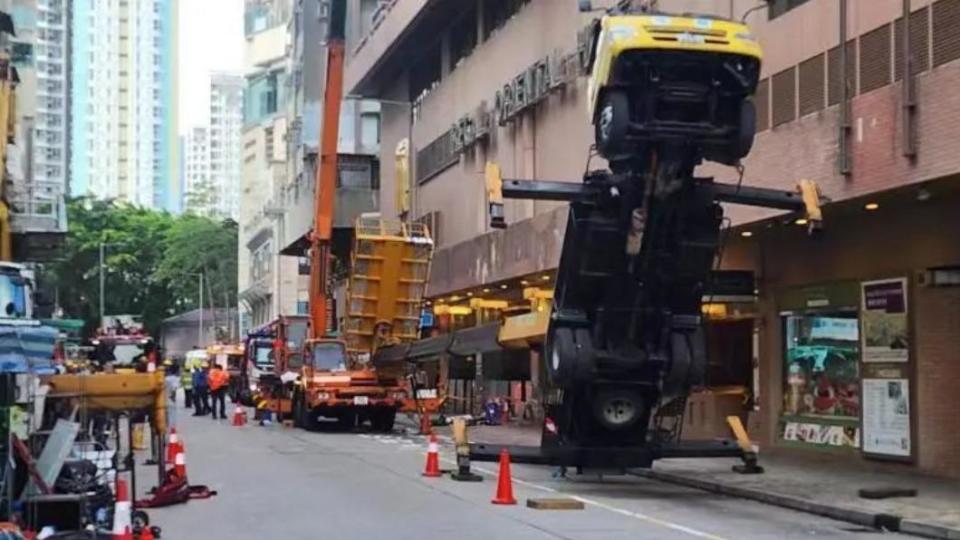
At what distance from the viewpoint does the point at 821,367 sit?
78.2 feet

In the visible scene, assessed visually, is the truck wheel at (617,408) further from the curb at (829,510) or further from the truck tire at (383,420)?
the truck tire at (383,420)

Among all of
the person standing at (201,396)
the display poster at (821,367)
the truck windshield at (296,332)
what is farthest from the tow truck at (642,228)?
the person standing at (201,396)

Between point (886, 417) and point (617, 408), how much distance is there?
17.6 feet

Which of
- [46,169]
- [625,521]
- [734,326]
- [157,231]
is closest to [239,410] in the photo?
[734,326]

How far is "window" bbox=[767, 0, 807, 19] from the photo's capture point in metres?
22.0

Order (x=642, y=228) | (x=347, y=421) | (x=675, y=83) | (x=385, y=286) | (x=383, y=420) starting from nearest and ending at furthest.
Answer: (x=675, y=83)
(x=642, y=228)
(x=385, y=286)
(x=383, y=420)
(x=347, y=421)

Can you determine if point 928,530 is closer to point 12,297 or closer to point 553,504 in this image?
point 553,504

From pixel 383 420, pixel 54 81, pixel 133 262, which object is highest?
pixel 54 81

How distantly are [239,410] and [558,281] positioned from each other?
78.0 feet

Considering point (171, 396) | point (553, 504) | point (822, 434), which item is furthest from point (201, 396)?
point (553, 504)

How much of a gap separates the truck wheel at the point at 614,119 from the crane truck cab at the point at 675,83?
11mm

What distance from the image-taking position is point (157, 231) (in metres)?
102

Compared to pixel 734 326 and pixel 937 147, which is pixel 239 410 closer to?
pixel 734 326

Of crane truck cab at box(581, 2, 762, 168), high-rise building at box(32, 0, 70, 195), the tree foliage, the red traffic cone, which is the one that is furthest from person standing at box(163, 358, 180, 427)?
high-rise building at box(32, 0, 70, 195)
